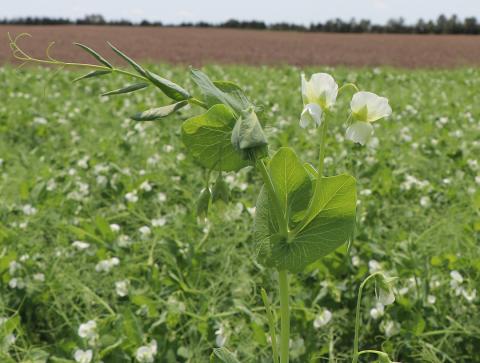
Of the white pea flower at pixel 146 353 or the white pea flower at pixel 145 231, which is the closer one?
the white pea flower at pixel 146 353

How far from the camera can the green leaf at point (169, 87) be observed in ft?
1.86

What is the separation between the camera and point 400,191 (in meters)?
2.46

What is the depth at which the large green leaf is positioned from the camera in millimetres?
635

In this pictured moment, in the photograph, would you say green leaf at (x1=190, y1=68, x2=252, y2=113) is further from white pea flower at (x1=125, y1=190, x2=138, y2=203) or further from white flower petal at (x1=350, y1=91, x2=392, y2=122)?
white pea flower at (x1=125, y1=190, x2=138, y2=203)

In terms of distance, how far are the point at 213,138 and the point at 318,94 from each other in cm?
13

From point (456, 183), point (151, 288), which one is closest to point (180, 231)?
point (151, 288)

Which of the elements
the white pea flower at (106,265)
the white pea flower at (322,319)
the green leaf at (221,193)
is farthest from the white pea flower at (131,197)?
the green leaf at (221,193)

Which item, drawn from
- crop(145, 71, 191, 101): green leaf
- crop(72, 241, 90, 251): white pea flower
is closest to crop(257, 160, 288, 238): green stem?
crop(145, 71, 191, 101): green leaf

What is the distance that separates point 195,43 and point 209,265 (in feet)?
33.9

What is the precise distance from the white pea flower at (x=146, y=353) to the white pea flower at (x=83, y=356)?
0.10 metres

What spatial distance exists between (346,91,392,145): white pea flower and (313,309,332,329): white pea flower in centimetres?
84

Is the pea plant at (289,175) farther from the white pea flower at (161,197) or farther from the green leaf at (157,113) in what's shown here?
the white pea flower at (161,197)

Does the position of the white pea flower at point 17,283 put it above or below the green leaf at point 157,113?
below

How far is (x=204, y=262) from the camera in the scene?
1776mm
